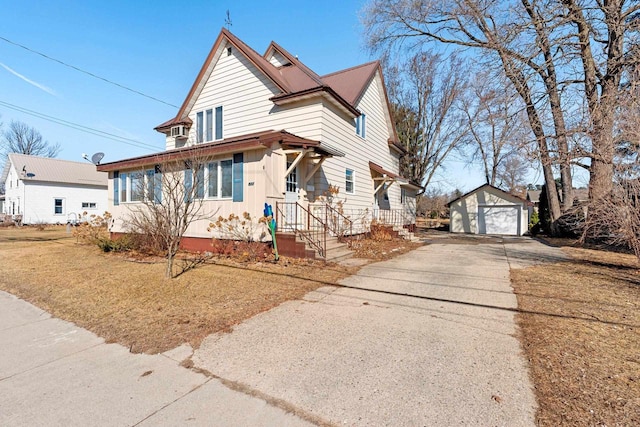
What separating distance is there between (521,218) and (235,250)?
72.6ft

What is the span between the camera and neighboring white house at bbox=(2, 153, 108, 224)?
2731 cm

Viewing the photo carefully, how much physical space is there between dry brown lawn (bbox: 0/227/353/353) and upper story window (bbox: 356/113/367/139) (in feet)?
26.8

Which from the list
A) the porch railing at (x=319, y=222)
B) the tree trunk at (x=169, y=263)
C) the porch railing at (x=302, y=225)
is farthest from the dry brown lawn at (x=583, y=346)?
the tree trunk at (x=169, y=263)

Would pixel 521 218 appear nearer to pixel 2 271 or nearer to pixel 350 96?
pixel 350 96

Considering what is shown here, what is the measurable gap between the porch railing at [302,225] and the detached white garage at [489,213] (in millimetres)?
18423

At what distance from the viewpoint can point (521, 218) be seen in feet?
72.9

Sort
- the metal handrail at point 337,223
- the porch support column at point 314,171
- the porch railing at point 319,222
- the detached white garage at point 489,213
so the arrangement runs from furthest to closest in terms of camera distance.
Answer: the detached white garage at point 489,213, the metal handrail at point 337,223, the porch support column at point 314,171, the porch railing at point 319,222

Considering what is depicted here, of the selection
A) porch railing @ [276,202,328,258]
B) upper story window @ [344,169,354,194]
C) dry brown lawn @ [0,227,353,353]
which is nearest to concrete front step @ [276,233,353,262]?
porch railing @ [276,202,328,258]

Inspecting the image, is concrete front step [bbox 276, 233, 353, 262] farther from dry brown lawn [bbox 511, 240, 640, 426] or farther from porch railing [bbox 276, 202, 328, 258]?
dry brown lawn [bbox 511, 240, 640, 426]

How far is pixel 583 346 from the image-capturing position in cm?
341

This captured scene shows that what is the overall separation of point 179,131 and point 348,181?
26.9 ft

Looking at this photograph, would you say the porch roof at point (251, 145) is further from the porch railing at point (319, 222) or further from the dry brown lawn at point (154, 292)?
the dry brown lawn at point (154, 292)

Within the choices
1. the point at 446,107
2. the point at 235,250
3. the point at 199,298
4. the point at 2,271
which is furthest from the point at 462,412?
the point at 446,107

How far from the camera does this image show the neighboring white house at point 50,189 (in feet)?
89.6
